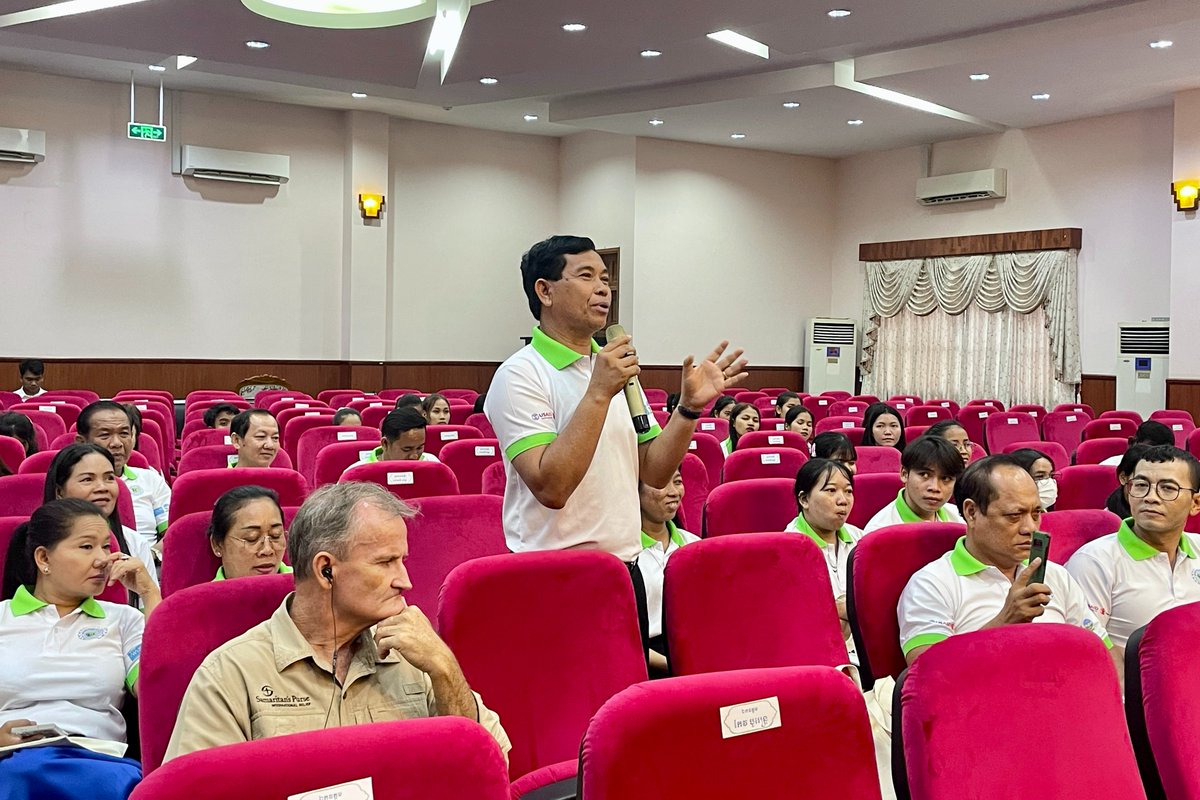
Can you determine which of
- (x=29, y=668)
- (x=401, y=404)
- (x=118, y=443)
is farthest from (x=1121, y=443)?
(x=29, y=668)

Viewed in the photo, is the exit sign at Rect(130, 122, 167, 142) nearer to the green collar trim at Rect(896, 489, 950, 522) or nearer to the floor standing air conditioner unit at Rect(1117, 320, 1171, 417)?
the green collar trim at Rect(896, 489, 950, 522)

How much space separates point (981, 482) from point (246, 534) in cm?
207

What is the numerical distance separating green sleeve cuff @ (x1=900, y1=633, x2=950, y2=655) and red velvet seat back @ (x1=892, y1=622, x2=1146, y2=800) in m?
0.80

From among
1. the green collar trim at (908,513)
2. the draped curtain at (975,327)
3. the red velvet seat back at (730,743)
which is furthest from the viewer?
the draped curtain at (975,327)

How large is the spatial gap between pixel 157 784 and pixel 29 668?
170cm

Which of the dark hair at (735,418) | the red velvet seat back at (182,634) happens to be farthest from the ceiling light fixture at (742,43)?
the red velvet seat back at (182,634)

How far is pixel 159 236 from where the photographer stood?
13961 millimetres

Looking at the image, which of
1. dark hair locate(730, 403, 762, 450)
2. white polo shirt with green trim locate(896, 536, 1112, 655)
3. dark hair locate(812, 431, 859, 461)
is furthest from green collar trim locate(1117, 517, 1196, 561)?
dark hair locate(730, 403, 762, 450)

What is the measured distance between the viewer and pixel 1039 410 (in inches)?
452

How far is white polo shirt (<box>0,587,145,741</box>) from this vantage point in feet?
9.11

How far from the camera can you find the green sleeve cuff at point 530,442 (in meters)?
2.50

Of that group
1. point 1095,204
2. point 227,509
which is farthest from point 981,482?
point 1095,204

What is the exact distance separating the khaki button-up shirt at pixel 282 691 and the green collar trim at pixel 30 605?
119 cm

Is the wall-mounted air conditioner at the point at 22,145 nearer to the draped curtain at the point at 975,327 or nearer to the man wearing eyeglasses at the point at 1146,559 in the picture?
the draped curtain at the point at 975,327
